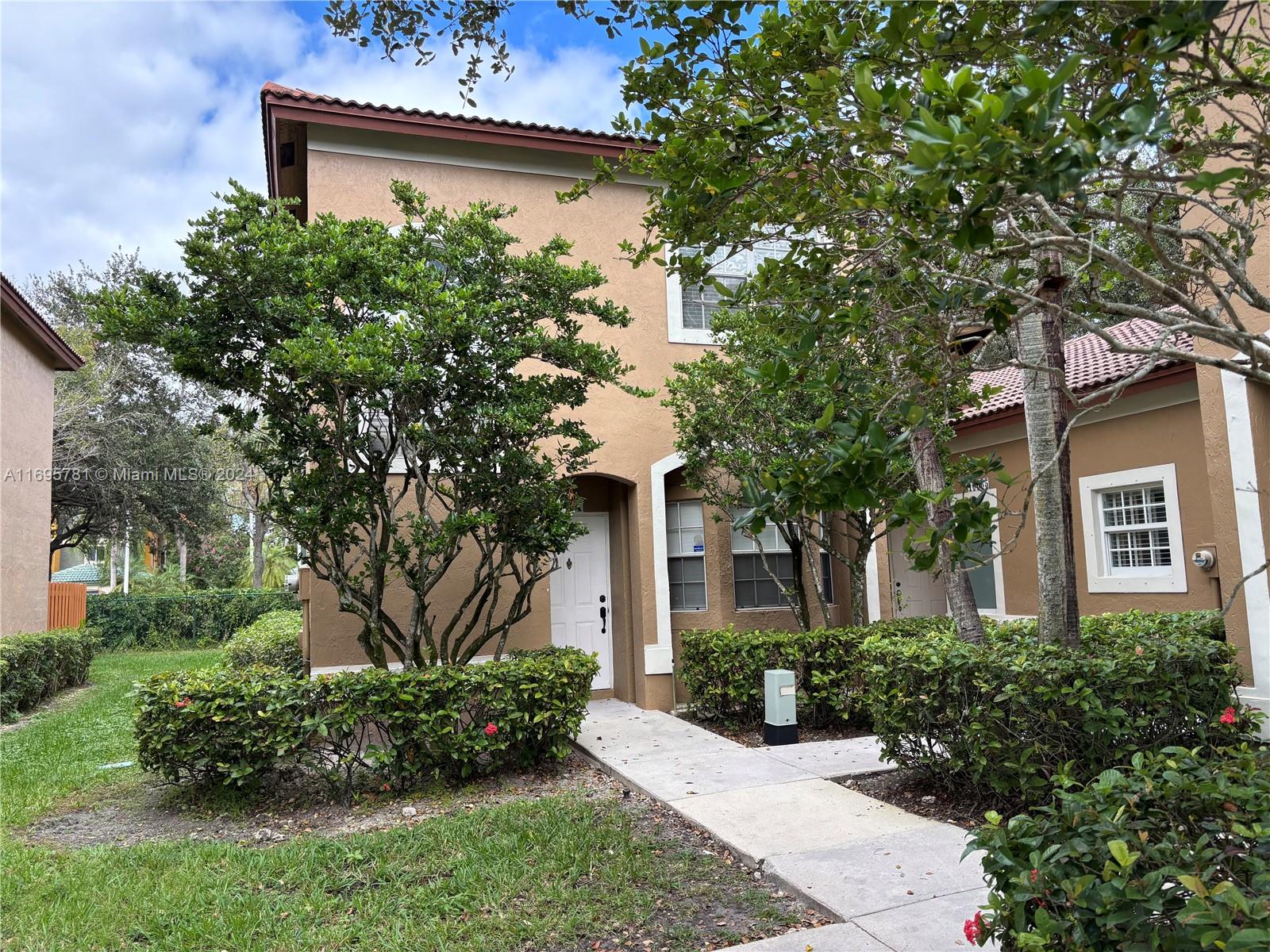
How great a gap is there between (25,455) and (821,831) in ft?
47.6

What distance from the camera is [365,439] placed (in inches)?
290

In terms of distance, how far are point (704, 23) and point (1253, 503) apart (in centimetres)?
653

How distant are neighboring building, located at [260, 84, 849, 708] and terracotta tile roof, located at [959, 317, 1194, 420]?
135 inches

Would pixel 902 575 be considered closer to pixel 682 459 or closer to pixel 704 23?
pixel 682 459

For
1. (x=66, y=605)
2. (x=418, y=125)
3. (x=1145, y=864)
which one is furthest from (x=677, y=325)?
(x=66, y=605)

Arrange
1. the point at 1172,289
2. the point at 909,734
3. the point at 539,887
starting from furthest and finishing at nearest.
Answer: the point at 909,734 < the point at 539,887 < the point at 1172,289

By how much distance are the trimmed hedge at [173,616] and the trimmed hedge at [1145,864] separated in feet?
75.8

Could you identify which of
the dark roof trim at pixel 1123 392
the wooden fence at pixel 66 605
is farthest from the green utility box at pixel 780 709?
the wooden fence at pixel 66 605

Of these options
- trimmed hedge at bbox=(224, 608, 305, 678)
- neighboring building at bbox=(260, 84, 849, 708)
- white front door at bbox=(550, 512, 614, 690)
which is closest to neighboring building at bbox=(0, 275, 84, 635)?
trimmed hedge at bbox=(224, 608, 305, 678)

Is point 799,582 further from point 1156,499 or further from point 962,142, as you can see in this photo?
point 962,142

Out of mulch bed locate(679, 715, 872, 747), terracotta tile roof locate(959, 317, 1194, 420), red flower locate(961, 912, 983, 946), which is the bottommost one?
mulch bed locate(679, 715, 872, 747)

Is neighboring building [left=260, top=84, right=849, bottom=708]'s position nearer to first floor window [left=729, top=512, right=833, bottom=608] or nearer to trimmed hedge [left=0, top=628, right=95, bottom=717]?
first floor window [left=729, top=512, right=833, bottom=608]

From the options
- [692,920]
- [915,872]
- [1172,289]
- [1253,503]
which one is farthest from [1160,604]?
[1172,289]

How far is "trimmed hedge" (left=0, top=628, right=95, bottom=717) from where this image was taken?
432 inches
